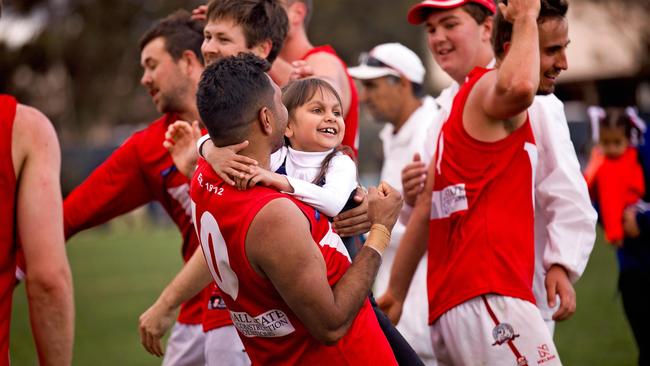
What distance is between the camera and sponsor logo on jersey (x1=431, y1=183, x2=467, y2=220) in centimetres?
416

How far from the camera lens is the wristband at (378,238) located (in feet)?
11.3

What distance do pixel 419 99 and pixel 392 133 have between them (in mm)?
388

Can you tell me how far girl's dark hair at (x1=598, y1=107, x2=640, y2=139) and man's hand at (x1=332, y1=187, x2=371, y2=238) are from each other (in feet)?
13.9

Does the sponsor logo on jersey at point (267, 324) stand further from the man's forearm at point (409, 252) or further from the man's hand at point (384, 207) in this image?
the man's forearm at point (409, 252)

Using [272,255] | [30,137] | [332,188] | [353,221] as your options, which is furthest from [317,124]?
[30,137]

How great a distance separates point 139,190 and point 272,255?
7.46 ft

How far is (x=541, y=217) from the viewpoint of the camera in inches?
176

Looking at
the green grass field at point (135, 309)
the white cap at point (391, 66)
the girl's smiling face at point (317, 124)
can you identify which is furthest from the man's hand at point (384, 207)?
the green grass field at point (135, 309)

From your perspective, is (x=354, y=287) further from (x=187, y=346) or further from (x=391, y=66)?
(x=391, y=66)

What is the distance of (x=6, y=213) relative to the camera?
3809mm

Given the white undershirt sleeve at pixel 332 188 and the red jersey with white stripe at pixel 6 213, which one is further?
the red jersey with white stripe at pixel 6 213

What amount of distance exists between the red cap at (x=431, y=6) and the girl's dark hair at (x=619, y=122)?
253cm

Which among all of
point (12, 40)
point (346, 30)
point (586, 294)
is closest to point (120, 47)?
point (12, 40)

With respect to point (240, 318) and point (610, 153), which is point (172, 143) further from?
point (610, 153)
